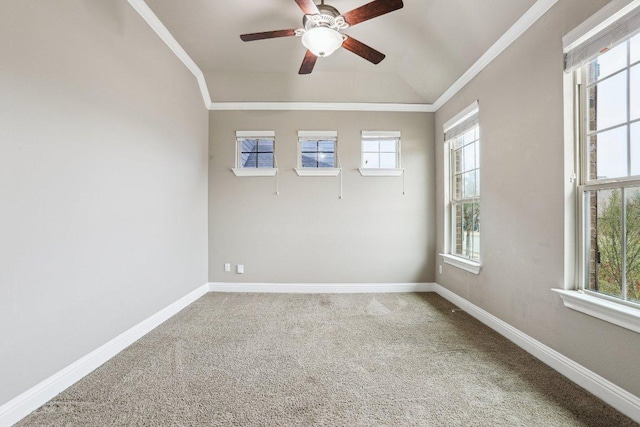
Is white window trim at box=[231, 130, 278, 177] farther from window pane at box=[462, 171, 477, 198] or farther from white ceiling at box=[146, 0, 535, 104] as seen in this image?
window pane at box=[462, 171, 477, 198]

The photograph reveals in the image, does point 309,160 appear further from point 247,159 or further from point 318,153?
point 247,159

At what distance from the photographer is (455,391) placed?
1.87m

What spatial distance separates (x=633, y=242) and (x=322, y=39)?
241 centimetres

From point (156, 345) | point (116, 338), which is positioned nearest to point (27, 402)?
point (116, 338)

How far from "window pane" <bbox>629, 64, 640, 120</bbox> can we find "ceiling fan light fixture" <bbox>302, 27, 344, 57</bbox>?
6.01 feet

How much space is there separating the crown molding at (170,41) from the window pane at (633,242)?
13.0 feet

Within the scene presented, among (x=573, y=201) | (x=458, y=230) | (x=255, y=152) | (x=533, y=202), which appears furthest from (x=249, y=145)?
(x=573, y=201)

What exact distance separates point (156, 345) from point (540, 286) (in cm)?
321

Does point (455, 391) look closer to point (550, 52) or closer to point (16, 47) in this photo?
point (550, 52)

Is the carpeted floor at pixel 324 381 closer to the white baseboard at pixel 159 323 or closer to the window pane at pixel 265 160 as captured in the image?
the white baseboard at pixel 159 323

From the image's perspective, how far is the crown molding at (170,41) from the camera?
2.61 metres

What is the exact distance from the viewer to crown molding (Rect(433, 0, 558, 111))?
220cm

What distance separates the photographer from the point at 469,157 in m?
3.50

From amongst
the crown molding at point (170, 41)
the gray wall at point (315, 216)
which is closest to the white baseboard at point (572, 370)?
the gray wall at point (315, 216)
